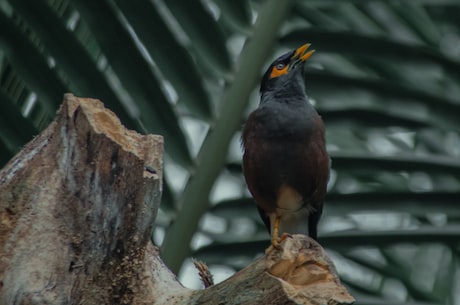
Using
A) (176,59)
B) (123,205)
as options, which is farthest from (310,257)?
(176,59)

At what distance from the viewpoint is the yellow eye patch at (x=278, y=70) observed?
4.16 meters

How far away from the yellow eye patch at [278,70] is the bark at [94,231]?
1.39 meters

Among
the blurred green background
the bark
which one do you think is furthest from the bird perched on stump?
the bark

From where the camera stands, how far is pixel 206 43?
3281 mm

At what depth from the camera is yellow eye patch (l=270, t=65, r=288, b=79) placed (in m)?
4.16

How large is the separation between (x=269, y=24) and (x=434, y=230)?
2.38 feet

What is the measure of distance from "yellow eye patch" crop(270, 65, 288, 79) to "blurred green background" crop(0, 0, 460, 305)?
0.60 metres

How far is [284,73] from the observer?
4148 mm

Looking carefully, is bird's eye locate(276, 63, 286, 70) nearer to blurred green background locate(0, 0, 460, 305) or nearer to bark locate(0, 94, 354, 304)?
blurred green background locate(0, 0, 460, 305)

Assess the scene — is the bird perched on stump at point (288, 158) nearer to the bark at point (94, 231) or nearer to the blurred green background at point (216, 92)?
the blurred green background at point (216, 92)

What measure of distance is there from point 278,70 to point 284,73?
1.6 inches

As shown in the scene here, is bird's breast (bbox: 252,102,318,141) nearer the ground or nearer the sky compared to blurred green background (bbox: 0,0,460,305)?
nearer the sky

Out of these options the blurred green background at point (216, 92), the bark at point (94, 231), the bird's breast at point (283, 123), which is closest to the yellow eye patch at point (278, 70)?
the bird's breast at point (283, 123)

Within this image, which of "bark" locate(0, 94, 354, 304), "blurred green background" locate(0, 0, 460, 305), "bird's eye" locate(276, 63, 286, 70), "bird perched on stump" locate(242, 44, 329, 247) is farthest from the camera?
"bird's eye" locate(276, 63, 286, 70)
